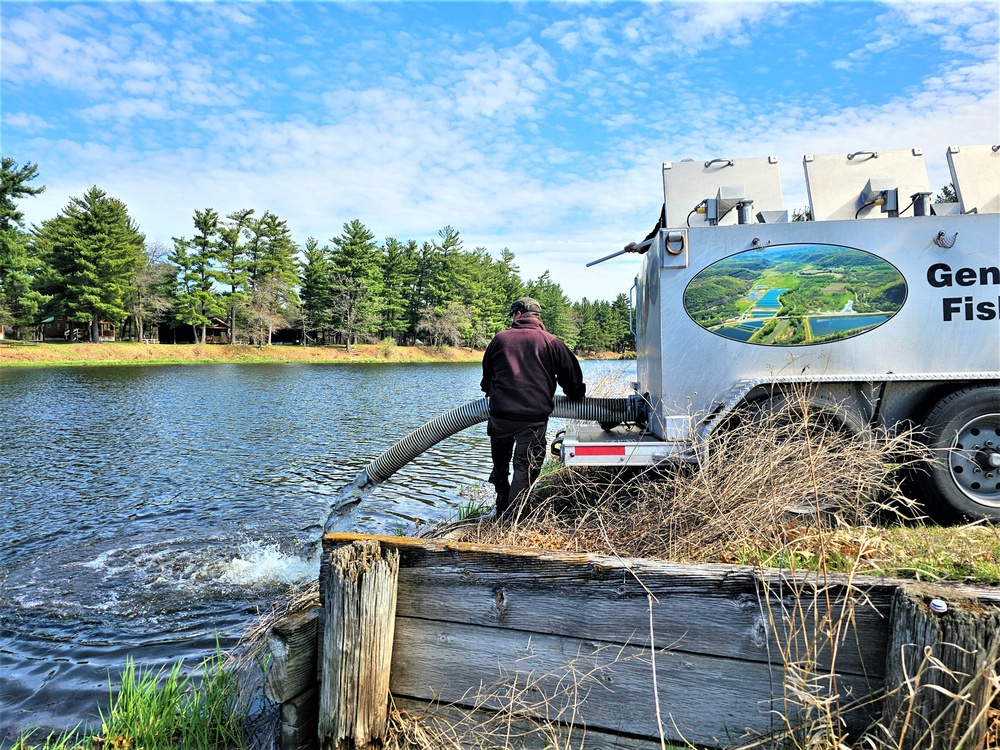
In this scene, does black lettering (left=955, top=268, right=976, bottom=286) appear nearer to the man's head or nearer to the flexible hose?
the flexible hose

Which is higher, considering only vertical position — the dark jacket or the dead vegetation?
the dark jacket

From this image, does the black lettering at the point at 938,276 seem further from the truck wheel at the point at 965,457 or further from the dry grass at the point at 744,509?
the dry grass at the point at 744,509

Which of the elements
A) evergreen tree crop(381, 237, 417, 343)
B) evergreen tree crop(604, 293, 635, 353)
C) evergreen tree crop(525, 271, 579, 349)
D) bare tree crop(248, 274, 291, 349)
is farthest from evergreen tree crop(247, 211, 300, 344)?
evergreen tree crop(604, 293, 635, 353)

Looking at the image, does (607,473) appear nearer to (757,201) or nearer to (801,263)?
(801,263)

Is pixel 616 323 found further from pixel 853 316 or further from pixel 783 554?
pixel 783 554

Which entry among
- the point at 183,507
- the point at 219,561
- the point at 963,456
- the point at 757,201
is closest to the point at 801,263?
the point at 757,201

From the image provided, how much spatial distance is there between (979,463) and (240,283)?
65.6 metres

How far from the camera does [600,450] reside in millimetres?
5223

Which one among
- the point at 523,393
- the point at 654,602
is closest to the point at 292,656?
the point at 654,602

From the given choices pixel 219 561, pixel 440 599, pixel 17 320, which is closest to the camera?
pixel 440 599

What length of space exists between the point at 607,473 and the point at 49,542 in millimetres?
7456

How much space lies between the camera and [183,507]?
391 inches

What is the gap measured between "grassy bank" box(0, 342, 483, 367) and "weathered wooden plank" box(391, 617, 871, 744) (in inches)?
2040

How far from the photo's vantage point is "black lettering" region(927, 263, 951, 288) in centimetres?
510
